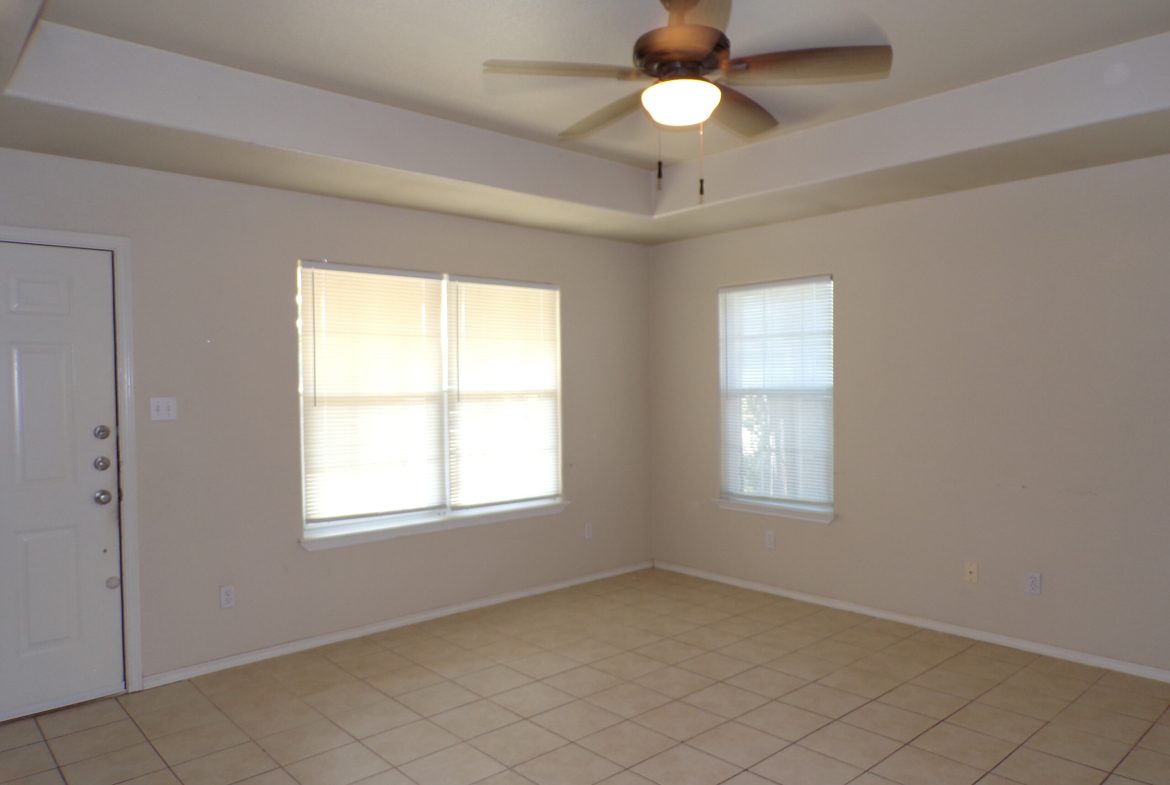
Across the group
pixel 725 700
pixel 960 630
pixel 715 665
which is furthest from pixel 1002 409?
pixel 725 700

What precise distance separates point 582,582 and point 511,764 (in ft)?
8.20

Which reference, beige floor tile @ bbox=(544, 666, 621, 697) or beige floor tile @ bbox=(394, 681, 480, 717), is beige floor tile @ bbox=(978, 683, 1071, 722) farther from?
beige floor tile @ bbox=(394, 681, 480, 717)

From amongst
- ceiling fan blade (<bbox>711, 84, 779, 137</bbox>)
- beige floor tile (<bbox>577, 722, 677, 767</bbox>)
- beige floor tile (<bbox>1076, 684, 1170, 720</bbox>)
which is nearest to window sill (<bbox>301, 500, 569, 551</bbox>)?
beige floor tile (<bbox>577, 722, 677, 767</bbox>)

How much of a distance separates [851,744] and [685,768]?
2.22ft

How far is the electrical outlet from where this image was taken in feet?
12.7

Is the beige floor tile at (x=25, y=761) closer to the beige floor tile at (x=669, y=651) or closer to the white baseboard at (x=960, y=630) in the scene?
the beige floor tile at (x=669, y=651)

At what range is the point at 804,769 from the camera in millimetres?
2771

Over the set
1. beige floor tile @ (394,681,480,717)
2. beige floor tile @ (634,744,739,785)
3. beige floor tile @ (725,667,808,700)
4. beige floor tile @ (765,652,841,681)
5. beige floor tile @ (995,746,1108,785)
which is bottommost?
beige floor tile @ (995,746,1108,785)

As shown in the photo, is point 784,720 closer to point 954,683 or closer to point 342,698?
point 954,683

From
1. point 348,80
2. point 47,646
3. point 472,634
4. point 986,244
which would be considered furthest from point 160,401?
point 986,244

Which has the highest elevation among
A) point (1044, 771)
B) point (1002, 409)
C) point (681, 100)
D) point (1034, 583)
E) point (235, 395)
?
Answer: point (681, 100)

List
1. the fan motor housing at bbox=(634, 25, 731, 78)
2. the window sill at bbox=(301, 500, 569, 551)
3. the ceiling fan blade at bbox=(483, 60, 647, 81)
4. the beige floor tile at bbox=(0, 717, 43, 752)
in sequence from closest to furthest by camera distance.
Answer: the fan motor housing at bbox=(634, 25, 731, 78) < the ceiling fan blade at bbox=(483, 60, 647, 81) < the beige floor tile at bbox=(0, 717, 43, 752) < the window sill at bbox=(301, 500, 569, 551)

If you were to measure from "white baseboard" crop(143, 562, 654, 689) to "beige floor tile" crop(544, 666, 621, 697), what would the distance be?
116 centimetres

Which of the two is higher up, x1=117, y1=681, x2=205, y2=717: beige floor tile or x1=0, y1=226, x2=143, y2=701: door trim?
x1=0, y1=226, x2=143, y2=701: door trim
